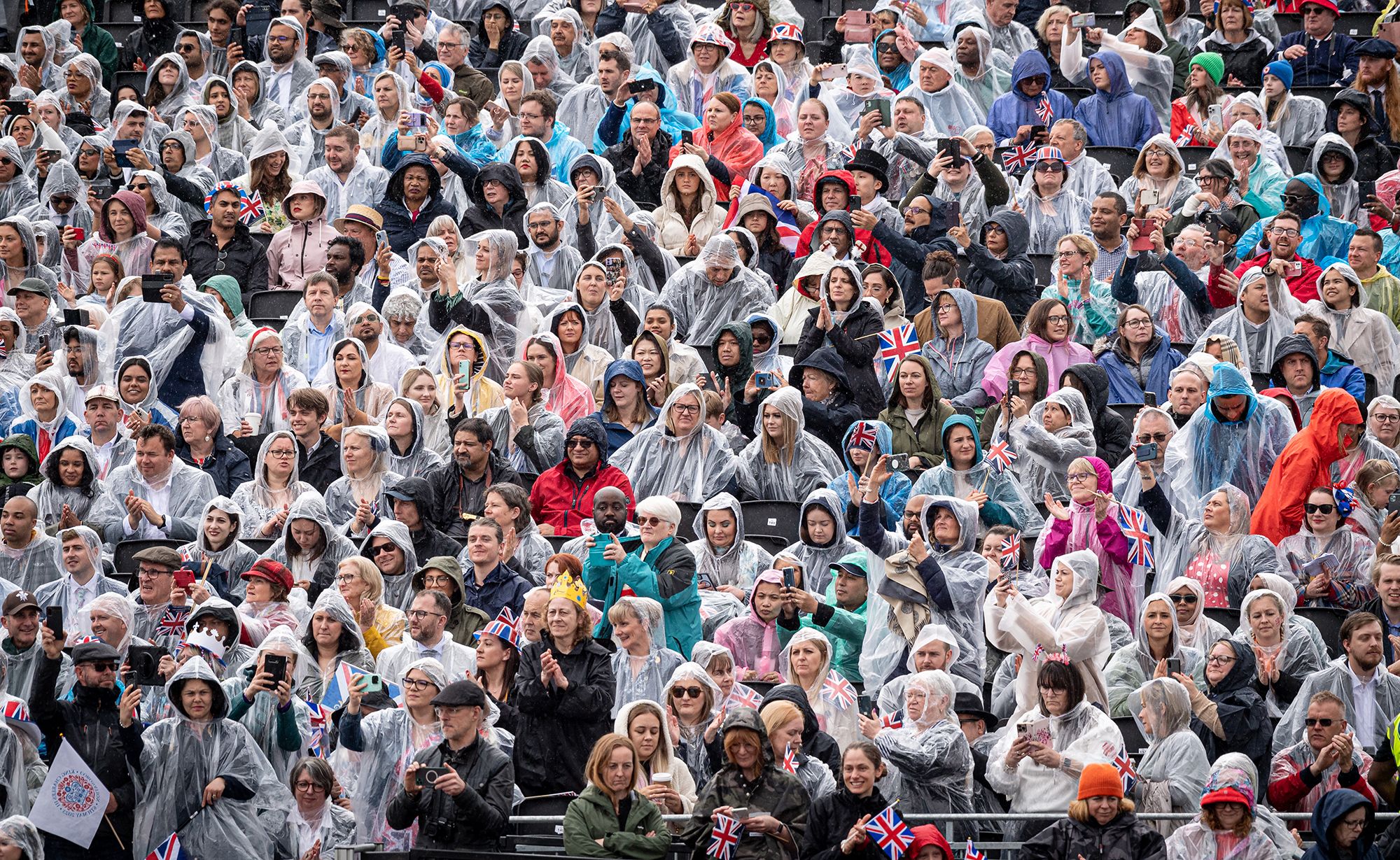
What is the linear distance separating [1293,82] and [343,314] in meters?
7.80

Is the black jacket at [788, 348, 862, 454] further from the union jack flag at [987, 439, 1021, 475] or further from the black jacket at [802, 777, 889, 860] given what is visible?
the black jacket at [802, 777, 889, 860]

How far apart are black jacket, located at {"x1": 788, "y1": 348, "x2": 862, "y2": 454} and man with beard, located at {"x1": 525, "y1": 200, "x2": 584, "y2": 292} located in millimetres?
2204

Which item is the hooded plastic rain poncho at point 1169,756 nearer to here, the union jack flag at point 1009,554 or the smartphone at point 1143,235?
the union jack flag at point 1009,554

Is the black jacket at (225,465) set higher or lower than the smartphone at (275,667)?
lower

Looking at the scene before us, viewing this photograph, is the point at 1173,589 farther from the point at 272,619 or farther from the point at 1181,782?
the point at 272,619

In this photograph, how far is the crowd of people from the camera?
11.0 meters

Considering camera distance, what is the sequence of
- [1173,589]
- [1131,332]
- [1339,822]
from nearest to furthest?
[1339,822]
[1173,589]
[1131,332]

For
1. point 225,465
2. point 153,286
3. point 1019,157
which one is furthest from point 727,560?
point 153,286

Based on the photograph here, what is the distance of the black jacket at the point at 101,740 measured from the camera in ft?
36.3

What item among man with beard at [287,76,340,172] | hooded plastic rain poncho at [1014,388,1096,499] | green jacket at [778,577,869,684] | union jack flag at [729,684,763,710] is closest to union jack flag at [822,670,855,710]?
union jack flag at [729,684,763,710]

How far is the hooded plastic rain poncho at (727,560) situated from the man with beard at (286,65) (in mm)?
7319

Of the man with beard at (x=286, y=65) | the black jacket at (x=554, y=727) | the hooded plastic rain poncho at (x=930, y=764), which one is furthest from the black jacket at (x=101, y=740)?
the man with beard at (x=286, y=65)

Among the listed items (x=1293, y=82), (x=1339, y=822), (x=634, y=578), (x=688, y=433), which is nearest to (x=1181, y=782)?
(x=1339, y=822)

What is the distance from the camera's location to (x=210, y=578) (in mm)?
12914
